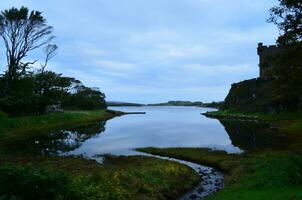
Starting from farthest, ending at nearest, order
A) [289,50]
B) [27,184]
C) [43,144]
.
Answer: [43,144]
[289,50]
[27,184]

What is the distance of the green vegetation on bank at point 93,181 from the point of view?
674 inches


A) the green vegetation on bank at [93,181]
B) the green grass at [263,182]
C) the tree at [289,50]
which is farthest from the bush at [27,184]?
the tree at [289,50]

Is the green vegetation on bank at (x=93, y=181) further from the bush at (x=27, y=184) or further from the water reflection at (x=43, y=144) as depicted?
the water reflection at (x=43, y=144)

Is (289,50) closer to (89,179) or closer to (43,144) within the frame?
(89,179)

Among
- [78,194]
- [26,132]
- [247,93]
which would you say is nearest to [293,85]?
[78,194]

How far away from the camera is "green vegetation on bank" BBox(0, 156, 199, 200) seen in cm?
1711

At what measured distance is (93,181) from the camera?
27.0 meters

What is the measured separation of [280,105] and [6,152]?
10145 centimetres

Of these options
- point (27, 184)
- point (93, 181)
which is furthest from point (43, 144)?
point (27, 184)

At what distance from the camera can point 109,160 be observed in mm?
47062

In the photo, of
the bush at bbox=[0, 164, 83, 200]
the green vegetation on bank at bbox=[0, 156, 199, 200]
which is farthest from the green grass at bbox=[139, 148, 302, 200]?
the bush at bbox=[0, 164, 83, 200]

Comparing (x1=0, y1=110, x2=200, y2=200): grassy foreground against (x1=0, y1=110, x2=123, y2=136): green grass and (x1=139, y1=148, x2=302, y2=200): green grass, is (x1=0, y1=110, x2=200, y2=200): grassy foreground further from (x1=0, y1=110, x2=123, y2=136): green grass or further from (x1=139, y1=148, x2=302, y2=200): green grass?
(x1=0, y1=110, x2=123, y2=136): green grass

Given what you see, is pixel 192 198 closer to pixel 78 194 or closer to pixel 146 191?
pixel 146 191

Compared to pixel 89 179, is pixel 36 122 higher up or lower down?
higher up
